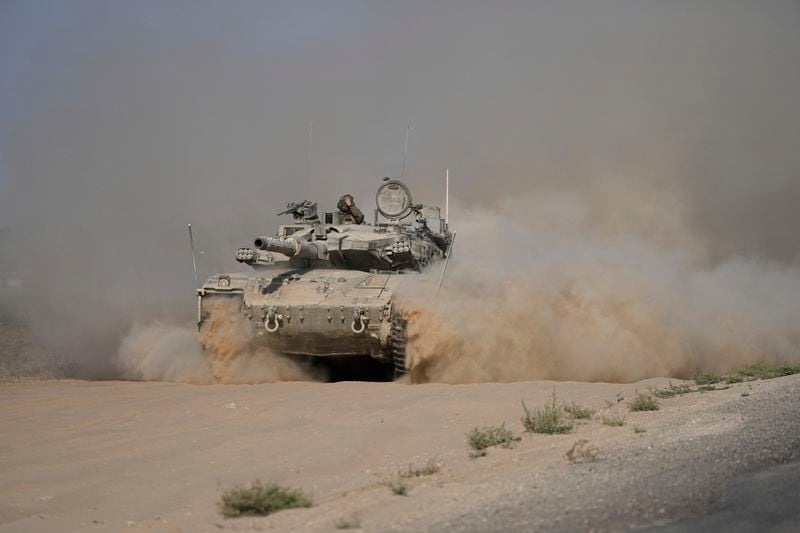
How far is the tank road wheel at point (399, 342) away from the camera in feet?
45.5

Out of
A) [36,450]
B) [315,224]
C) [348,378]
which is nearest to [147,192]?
[315,224]

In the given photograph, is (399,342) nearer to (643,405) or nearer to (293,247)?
(293,247)

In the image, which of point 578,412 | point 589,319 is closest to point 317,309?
point 589,319

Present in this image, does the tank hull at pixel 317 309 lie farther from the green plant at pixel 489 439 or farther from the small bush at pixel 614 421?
the green plant at pixel 489 439

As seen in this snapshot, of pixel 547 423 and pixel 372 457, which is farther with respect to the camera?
pixel 547 423

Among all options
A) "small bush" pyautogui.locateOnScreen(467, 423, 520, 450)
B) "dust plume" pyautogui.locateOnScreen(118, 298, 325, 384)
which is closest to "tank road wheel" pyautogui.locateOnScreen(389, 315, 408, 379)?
"dust plume" pyautogui.locateOnScreen(118, 298, 325, 384)

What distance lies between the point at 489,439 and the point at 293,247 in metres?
7.60

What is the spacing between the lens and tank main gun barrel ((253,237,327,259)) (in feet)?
45.6

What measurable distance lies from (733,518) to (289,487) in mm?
3014

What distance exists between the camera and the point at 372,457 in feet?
27.1

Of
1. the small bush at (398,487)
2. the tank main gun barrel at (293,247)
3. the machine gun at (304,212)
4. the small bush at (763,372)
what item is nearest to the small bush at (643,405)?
the small bush at (763,372)

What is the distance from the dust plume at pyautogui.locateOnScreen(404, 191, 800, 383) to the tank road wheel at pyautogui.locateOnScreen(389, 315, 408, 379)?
130mm

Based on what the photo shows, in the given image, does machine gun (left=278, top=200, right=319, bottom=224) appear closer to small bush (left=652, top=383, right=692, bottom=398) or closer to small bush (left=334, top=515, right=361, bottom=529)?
small bush (left=652, top=383, right=692, bottom=398)

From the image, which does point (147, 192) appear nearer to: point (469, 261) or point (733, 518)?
point (469, 261)
